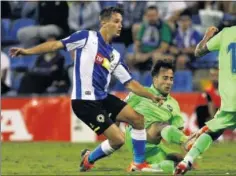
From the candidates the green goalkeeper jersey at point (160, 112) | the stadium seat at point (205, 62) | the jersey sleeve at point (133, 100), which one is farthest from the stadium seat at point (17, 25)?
the green goalkeeper jersey at point (160, 112)

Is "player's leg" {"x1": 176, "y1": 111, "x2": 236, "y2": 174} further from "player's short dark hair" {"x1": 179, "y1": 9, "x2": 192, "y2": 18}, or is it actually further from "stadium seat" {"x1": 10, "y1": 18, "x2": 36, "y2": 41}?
"stadium seat" {"x1": 10, "y1": 18, "x2": 36, "y2": 41}

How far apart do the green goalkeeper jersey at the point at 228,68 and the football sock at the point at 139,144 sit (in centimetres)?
149

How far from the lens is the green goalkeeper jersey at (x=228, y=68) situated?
10164mm

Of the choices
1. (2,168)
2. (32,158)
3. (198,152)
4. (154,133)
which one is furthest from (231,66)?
(32,158)

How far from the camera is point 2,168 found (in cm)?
1219

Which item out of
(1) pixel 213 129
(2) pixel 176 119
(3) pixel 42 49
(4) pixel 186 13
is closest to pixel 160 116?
(2) pixel 176 119

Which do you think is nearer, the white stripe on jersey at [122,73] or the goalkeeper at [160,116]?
the white stripe on jersey at [122,73]

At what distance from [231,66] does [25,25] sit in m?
10.4

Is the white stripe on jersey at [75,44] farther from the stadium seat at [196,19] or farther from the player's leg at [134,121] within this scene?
the stadium seat at [196,19]

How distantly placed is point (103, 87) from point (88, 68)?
334 millimetres

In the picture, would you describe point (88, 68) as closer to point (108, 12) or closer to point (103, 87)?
point (103, 87)

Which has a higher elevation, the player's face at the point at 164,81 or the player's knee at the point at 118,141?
the player's face at the point at 164,81

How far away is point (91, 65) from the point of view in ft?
37.1

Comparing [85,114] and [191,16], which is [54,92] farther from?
[85,114]
